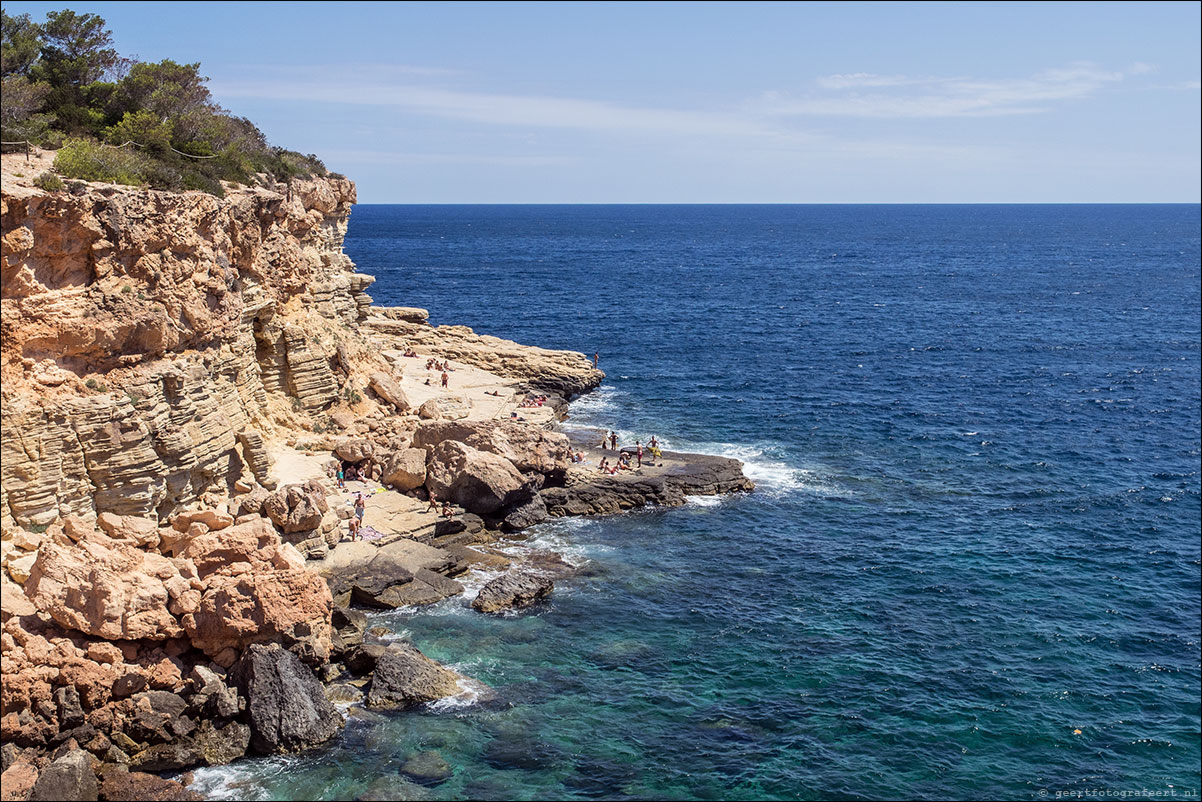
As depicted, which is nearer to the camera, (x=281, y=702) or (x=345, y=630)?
(x=281, y=702)

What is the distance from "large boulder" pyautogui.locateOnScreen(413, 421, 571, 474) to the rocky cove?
15 centimetres

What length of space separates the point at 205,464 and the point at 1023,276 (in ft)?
451

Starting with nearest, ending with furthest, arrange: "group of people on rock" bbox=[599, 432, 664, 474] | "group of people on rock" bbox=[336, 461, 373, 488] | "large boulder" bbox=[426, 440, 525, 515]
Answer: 1. "large boulder" bbox=[426, 440, 525, 515]
2. "group of people on rock" bbox=[336, 461, 373, 488]
3. "group of people on rock" bbox=[599, 432, 664, 474]

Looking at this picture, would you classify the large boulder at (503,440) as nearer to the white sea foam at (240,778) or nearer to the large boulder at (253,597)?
the large boulder at (253,597)

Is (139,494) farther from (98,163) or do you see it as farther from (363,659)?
(98,163)

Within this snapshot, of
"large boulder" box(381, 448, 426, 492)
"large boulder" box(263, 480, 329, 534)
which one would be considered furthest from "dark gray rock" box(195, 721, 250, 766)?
"large boulder" box(381, 448, 426, 492)

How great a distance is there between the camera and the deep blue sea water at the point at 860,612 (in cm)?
2794

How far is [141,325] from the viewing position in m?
33.2

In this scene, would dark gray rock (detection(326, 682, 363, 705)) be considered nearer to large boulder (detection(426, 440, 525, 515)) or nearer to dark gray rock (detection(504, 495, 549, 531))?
large boulder (detection(426, 440, 525, 515))

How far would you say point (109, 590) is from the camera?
2775 centimetres

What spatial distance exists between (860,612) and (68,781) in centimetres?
2753

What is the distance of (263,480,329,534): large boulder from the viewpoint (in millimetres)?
36219

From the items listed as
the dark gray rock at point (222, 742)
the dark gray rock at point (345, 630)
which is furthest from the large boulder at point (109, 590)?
the dark gray rock at point (345, 630)

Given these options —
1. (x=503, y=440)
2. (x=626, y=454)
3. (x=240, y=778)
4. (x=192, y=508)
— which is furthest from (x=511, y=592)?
(x=626, y=454)
